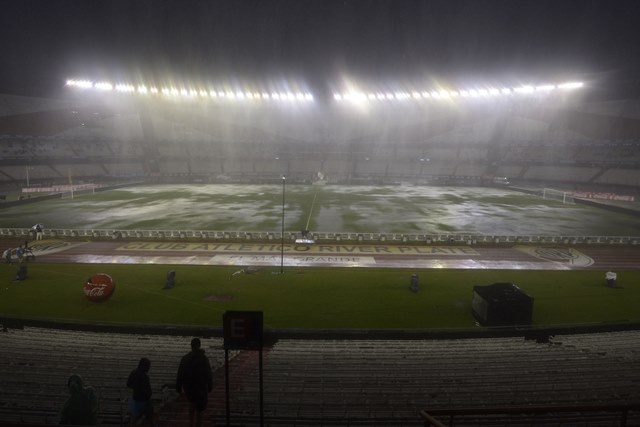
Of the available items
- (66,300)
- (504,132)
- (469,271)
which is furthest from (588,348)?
(504,132)

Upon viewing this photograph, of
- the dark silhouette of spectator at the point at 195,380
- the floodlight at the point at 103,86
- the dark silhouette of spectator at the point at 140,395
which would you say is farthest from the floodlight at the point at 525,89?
the dark silhouette of spectator at the point at 140,395

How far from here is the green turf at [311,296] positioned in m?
17.4

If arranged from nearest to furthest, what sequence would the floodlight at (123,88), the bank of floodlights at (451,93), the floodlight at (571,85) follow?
the floodlight at (571,85), the bank of floodlights at (451,93), the floodlight at (123,88)

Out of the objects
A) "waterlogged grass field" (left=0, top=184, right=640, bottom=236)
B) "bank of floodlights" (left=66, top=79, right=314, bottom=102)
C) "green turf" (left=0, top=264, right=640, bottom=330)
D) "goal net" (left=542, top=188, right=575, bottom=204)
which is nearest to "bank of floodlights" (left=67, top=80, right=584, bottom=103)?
"bank of floodlights" (left=66, top=79, right=314, bottom=102)

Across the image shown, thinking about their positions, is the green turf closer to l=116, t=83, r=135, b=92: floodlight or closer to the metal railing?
the metal railing

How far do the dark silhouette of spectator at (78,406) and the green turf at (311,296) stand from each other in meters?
10.0

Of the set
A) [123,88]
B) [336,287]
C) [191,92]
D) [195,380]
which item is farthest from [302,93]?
[195,380]

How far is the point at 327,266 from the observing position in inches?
1044

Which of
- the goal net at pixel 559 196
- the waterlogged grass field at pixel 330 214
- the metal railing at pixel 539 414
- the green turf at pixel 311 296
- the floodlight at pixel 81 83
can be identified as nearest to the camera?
the metal railing at pixel 539 414

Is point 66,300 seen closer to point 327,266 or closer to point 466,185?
point 327,266

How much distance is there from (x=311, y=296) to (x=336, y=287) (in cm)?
206

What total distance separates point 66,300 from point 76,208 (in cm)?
3848

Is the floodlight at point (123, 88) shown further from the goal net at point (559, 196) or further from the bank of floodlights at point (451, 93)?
the goal net at point (559, 196)

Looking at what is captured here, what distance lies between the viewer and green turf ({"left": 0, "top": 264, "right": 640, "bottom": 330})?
1738 cm
